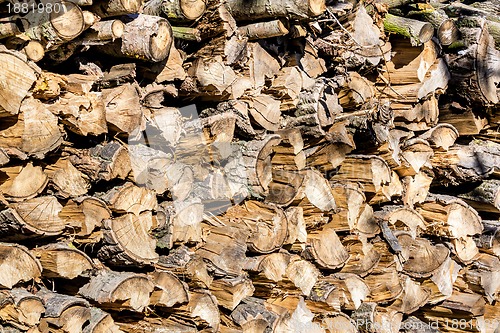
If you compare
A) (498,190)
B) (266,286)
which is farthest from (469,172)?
(266,286)

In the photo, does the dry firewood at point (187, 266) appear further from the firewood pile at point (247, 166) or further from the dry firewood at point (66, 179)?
the dry firewood at point (66, 179)

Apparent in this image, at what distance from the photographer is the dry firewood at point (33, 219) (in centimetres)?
225

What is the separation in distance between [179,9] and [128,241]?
93 cm

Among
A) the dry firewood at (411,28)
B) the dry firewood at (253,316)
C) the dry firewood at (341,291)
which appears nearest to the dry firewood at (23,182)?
the dry firewood at (253,316)

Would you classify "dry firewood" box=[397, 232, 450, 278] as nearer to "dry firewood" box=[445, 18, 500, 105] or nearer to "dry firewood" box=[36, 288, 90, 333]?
"dry firewood" box=[445, 18, 500, 105]

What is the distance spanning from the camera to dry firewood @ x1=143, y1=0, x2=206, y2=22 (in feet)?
8.92

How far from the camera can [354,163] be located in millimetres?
3613

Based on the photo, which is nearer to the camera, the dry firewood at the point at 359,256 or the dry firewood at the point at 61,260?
the dry firewood at the point at 61,260

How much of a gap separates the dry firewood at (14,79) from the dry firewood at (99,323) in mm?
808

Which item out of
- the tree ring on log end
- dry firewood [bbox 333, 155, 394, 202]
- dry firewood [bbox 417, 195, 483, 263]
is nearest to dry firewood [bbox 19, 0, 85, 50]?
the tree ring on log end

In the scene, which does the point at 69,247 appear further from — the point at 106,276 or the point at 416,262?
the point at 416,262

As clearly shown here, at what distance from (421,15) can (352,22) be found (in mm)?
666

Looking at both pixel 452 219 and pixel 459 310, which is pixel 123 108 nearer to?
pixel 452 219

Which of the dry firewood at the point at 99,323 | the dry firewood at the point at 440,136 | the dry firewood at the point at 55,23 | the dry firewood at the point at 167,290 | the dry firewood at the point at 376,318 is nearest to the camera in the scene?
the dry firewood at the point at 55,23
